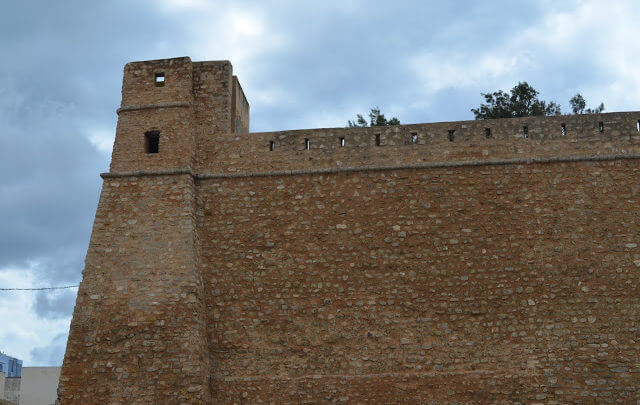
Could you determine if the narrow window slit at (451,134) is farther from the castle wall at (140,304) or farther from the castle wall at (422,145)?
the castle wall at (140,304)

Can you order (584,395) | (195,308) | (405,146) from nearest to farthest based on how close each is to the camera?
(584,395)
(195,308)
(405,146)

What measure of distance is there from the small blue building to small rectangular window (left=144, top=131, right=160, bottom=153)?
17.3 metres

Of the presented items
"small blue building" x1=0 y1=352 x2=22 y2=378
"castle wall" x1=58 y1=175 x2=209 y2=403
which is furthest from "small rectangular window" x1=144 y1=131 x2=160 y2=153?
"small blue building" x1=0 y1=352 x2=22 y2=378

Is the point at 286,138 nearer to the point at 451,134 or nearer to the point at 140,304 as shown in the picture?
the point at 451,134

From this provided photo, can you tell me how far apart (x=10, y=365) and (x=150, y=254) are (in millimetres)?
19020

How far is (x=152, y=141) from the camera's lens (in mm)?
12250

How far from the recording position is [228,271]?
1118 centimetres

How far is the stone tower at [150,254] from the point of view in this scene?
1030 centimetres

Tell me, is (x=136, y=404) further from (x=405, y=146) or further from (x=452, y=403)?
(x=405, y=146)

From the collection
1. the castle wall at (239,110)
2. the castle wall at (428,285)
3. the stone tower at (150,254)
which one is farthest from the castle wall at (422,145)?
the castle wall at (239,110)

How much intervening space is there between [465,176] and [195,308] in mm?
5179

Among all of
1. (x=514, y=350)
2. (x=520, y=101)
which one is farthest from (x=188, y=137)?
(x=520, y=101)

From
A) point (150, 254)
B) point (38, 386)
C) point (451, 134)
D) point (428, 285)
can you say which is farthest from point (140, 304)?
point (38, 386)

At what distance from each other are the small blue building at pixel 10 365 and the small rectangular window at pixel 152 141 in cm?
1729
